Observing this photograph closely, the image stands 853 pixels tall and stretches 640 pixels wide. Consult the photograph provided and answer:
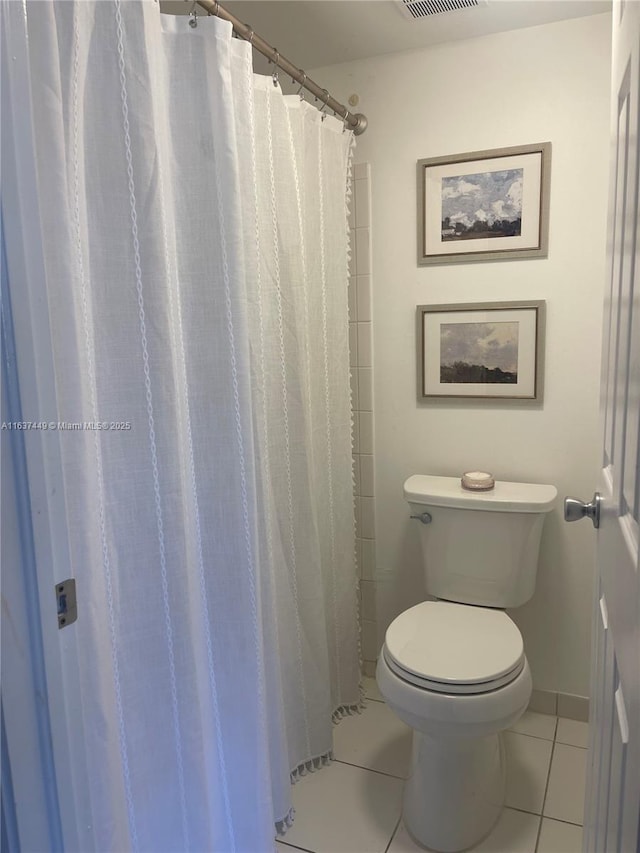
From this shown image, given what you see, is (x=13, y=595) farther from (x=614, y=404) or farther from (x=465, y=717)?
(x=465, y=717)

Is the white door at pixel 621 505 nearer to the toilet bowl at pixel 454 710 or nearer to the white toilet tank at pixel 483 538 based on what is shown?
the toilet bowl at pixel 454 710

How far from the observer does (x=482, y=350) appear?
1.91m

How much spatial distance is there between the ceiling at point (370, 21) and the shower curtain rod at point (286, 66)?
8 cm

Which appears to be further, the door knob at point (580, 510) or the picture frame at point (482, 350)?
the picture frame at point (482, 350)

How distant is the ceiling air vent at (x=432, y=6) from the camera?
1.56m

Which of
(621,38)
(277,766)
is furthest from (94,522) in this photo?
(621,38)

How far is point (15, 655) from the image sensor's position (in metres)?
0.73

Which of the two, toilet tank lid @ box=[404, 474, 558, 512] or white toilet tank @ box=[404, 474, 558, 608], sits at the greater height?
toilet tank lid @ box=[404, 474, 558, 512]

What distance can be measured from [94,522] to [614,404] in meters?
0.81

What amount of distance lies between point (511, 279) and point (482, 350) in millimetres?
235

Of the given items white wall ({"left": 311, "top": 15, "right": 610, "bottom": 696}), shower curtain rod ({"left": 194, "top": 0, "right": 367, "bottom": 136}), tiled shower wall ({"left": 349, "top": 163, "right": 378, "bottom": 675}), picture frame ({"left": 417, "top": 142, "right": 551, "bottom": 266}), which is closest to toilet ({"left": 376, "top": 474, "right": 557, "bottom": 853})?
white wall ({"left": 311, "top": 15, "right": 610, "bottom": 696})

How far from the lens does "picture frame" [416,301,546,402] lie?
6.08 feet

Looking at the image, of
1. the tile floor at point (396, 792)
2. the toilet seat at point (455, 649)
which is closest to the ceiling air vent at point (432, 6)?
the toilet seat at point (455, 649)

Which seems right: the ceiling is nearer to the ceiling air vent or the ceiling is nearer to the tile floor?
the ceiling air vent
